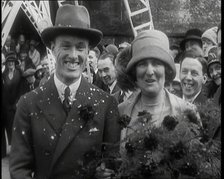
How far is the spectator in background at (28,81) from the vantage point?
5.19m

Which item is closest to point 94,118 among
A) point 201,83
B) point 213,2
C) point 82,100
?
point 82,100

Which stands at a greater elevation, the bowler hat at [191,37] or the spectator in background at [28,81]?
the bowler hat at [191,37]

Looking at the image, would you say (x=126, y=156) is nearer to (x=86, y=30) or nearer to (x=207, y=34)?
(x=86, y=30)

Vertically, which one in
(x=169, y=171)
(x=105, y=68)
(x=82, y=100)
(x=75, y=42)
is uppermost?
(x=105, y=68)

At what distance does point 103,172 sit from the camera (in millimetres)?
2703

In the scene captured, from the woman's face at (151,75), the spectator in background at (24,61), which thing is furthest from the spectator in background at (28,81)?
the woman's face at (151,75)

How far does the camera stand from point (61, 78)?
3.07 metres

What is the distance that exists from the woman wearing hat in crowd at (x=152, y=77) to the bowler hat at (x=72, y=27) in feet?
0.96

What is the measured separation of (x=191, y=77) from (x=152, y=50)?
3.29 feet

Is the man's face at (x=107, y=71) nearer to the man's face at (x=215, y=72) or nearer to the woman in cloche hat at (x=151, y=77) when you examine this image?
the man's face at (x=215, y=72)

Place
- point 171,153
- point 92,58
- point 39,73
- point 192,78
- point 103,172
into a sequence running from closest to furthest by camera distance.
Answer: point 171,153 → point 103,172 → point 192,78 → point 39,73 → point 92,58

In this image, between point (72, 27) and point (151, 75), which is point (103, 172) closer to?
point (151, 75)

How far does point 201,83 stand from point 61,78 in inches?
54.3

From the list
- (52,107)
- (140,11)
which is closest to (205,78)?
(140,11)
